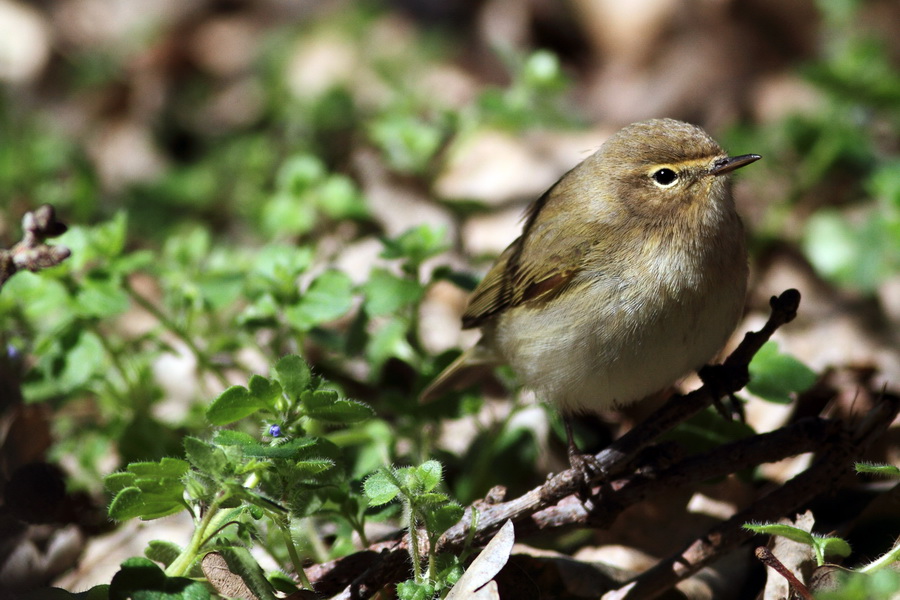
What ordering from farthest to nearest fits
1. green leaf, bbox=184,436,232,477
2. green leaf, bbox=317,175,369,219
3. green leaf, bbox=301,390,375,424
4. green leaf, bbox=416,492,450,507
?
green leaf, bbox=317,175,369,219
green leaf, bbox=301,390,375,424
green leaf, bbox=416,492,450,507
green leaf, bbox=184,436,232,477

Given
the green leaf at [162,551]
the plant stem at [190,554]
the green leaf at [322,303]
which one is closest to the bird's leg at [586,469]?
the green leaf at [322,303]

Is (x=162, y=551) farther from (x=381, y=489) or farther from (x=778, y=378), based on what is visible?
(x=778, y=378)

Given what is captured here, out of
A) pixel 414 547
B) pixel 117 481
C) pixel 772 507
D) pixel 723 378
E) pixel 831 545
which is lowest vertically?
pixel 772 507

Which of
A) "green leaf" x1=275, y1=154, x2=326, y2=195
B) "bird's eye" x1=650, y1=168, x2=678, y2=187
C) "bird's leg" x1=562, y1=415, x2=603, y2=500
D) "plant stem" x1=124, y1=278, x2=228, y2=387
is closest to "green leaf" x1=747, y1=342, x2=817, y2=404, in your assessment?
"bird's leg" x1=562, y1=415, x2=603, y2=500

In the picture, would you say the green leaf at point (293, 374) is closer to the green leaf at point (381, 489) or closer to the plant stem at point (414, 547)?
the green leaf at point (381, 489)

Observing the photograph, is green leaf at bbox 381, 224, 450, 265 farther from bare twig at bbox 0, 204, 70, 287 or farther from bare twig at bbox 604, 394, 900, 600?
bare twig at bbox 604, 394, 900, 600

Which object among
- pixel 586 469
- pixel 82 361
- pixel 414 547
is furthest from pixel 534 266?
pixel 82 361

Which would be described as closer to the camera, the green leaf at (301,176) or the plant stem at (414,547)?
the plant stem at (414,547)
